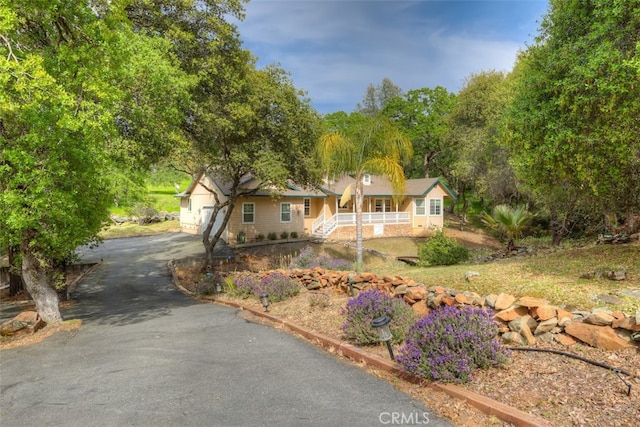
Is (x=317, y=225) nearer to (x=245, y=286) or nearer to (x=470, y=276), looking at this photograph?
(x=245, y=286)

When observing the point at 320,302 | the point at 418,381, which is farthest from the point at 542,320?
the point at 320,302

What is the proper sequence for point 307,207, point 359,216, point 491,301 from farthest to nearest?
point 307,207, point 359,216, point 491,301

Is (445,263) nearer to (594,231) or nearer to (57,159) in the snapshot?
(57,159)

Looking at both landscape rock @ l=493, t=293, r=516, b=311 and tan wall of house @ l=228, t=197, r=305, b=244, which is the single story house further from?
landscape rock @ l=493, t=293, r=516, b=311

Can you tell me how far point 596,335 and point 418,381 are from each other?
7.18 ft

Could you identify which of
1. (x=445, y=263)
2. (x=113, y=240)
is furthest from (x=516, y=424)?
(x=113, y=240)

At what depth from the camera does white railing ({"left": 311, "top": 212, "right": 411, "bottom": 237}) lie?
27.2 meters

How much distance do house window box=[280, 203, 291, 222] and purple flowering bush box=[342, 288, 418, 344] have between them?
20.7 metres

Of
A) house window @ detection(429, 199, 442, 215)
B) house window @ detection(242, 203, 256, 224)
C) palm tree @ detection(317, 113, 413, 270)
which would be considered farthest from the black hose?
house window @ detection(429, 199, 442, 215)

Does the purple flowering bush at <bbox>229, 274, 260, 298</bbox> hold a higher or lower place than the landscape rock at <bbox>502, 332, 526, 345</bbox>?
lower

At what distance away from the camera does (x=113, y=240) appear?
A: 2912 cm

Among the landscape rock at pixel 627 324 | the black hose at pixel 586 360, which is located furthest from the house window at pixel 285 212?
the landscape rock at pixel 627 324

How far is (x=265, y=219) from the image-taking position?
84.3ft

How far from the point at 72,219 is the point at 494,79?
118 feet
